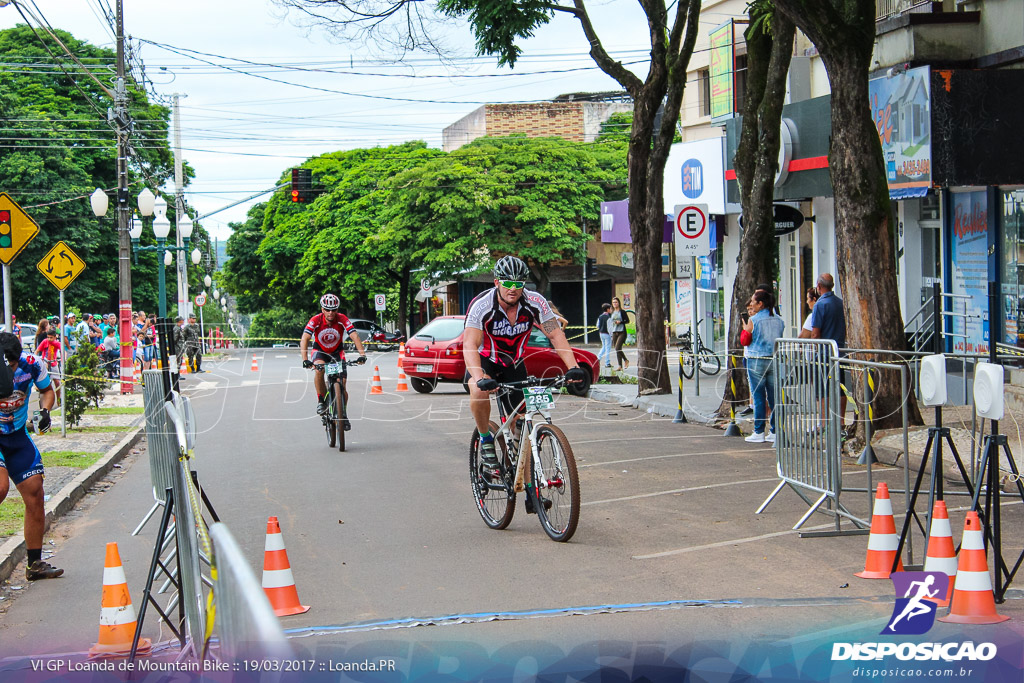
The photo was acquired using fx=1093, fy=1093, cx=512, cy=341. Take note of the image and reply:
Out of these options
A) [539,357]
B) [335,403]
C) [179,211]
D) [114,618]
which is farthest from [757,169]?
[179,211]

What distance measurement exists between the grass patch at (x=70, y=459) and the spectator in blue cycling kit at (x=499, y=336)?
246 inches

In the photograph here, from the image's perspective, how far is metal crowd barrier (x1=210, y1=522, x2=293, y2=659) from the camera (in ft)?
7.48

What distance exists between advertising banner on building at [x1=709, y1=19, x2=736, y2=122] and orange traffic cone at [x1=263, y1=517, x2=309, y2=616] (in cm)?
1951

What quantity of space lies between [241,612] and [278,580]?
3837 mm

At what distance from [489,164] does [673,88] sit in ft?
97.3

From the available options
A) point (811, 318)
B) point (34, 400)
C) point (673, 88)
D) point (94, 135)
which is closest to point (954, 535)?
point (811, 318)

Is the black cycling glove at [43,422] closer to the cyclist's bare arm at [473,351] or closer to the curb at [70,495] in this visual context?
the curb at [70,495]

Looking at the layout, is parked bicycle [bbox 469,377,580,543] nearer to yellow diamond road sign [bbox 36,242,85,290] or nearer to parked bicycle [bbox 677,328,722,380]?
yellow diamond road sign [bbox 36,242,85,290]

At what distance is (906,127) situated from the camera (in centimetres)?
1616

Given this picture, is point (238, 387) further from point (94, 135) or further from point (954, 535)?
point (94, 135)

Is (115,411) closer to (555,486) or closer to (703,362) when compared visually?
(703,362)

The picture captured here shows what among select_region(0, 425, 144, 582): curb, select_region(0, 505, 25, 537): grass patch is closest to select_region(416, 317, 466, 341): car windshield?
select_region(0, 425, 144, 582): curb

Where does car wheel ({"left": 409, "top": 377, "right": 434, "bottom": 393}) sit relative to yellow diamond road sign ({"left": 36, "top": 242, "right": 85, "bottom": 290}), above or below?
below

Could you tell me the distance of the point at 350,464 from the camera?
12.6m
